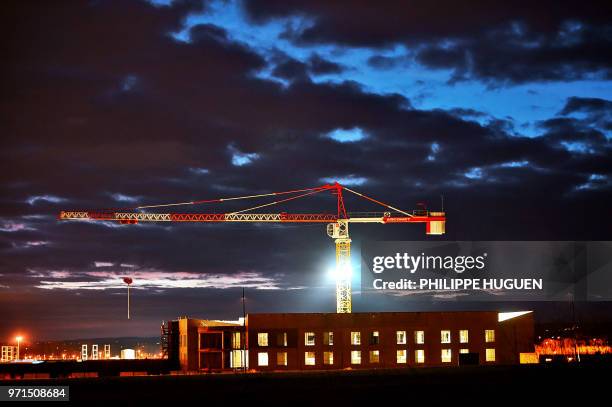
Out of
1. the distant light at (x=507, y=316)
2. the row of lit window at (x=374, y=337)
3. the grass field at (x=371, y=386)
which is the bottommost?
the grass field at (x=371, y=386)

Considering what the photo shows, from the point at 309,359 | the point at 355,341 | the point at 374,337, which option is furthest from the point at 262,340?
the point at 374,337

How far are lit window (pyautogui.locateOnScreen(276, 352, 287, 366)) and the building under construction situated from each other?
0.13 meters

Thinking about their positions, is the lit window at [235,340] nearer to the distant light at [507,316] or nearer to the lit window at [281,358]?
the lit window at [281,358]

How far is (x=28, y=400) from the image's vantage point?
7344 cm

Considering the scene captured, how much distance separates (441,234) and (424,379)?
301ft

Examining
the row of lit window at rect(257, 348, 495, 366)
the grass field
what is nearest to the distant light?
the row of lit window at rect(257, 348, 495, 366)

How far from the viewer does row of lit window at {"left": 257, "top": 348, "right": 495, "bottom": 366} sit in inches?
4473

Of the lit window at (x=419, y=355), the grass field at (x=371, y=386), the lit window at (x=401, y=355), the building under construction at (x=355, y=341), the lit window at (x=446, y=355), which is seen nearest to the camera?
the grass field at (x=371, y=386)

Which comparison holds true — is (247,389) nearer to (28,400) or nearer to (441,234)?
(28,400)

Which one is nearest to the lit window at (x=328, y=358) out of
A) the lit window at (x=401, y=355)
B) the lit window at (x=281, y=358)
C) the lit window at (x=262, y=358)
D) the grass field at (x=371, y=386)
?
the lit window at (x=281, y=358)

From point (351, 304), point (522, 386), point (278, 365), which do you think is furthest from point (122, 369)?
point (351, 304)

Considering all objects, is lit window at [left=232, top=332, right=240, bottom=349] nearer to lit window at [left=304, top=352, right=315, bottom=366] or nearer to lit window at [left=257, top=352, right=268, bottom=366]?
lit window at [left=257, top=352, right=268, bottom=366]

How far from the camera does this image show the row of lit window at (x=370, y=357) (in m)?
114

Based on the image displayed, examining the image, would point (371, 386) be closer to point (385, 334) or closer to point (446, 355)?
point (385, 334)
